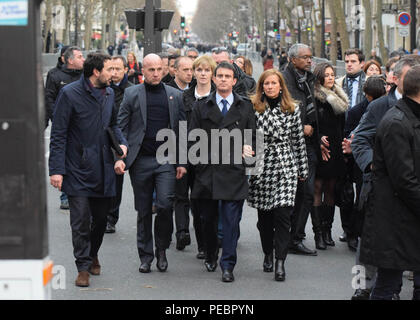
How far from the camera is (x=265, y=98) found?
8.32 metres

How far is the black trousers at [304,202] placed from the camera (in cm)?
906

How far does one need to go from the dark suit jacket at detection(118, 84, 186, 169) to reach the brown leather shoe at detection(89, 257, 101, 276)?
879 millimetres

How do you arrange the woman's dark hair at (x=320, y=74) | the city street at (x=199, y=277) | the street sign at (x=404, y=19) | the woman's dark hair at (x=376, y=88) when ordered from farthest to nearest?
the street sign at (x=404, y=19), the woman's dark hair at (x=320, y=74), the woman's dark hair at (x=376, y=88), the city street at (x=199, y=277)

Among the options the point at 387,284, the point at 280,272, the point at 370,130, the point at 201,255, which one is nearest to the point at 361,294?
the point at 280,272

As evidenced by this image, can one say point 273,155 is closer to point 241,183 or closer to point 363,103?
point 241,183

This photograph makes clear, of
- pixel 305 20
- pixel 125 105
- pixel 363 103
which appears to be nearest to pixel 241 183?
pixel 125 105

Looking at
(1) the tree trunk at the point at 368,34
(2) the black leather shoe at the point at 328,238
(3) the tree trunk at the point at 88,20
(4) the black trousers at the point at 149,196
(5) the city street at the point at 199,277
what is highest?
(3) the tree trunk at the point at 88,20

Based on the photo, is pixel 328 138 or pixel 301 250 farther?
pixel 328 138

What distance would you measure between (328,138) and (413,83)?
3.64 metres

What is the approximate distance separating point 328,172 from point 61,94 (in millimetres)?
3111

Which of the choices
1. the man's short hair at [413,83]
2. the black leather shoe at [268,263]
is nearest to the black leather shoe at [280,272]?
the black leather shoe at [268,263]

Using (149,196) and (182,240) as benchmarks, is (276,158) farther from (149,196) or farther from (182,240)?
(182,240)

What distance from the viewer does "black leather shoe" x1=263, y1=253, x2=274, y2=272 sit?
27.5 feet

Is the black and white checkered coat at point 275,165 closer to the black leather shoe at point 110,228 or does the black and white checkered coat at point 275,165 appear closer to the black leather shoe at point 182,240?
the black leather shoe at point 182,240
